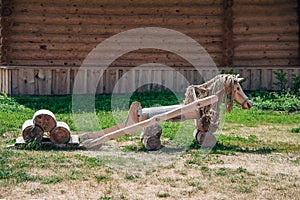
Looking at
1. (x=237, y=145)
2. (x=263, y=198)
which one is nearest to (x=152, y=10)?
(x=237, y=145)

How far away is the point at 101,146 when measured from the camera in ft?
31.4

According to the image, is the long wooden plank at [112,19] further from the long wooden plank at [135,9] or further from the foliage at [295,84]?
the foliage at [295,84]

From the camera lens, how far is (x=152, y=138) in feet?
30.4

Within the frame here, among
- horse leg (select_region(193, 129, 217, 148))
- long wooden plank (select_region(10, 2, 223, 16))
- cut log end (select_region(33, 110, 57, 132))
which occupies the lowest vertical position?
horse leg (select_region(193, 129, 217, 148))

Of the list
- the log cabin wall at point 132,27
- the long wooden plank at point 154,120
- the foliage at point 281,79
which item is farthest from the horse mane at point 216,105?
the foliage at point 281,79

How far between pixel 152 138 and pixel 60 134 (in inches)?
58.6

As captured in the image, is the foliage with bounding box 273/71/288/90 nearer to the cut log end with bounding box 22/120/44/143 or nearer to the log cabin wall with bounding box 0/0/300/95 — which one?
the log cabin wall with bounding box 0/0/300/95

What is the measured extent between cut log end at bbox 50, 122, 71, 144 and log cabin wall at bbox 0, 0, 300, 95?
7.77m

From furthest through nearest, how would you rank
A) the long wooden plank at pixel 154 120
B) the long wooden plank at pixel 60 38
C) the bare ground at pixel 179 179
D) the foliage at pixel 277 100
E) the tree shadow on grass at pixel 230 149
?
the long wooden plank at pixel 60 38 → the foliage at pixel 277 100 → the tree shadow on grass at pixel 230 149 → the long wooden plank at pixel 154 120 → the bare ground at pixel 179 179

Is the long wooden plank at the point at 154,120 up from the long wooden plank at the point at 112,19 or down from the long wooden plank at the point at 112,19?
down

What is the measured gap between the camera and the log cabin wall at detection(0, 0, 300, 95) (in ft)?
55.3

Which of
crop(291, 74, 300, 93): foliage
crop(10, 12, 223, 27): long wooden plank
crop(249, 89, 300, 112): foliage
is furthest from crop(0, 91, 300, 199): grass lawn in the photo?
crop(10, 12, 223, 27): long wooden plank

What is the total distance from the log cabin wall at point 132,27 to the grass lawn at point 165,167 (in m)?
4.90

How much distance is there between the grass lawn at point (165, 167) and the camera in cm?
665
